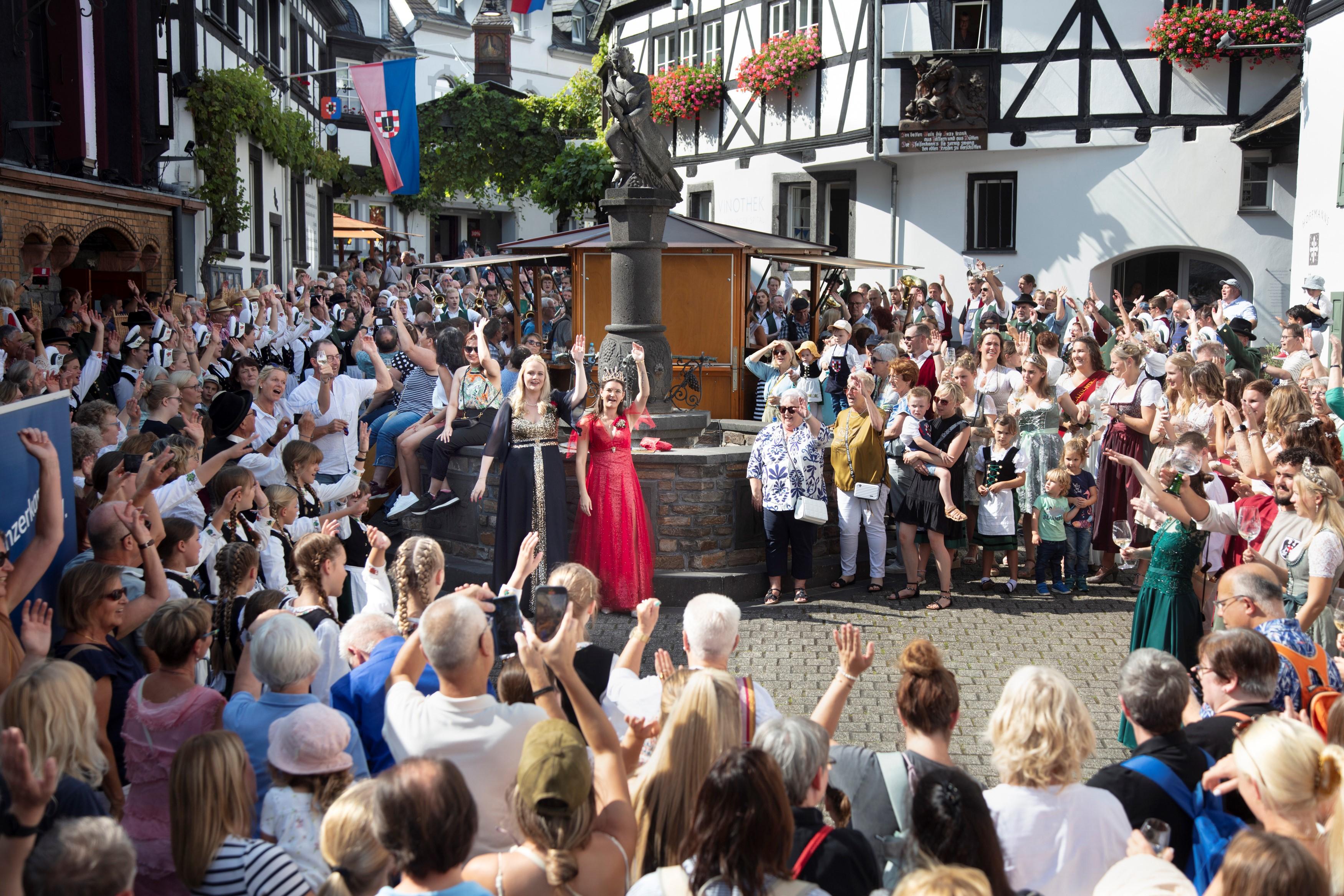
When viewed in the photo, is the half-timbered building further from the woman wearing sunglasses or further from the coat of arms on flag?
the woman wearing sunglasses

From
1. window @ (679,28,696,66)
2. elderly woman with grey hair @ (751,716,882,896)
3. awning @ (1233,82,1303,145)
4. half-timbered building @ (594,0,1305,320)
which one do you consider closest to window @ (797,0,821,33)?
half-timbered building @ (594,0,1305,320)

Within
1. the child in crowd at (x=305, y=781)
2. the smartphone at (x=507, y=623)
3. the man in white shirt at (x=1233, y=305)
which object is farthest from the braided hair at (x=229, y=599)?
the man in white shirt at (x=1233, y=305)

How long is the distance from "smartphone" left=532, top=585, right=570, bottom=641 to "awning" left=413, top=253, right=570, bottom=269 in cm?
1233

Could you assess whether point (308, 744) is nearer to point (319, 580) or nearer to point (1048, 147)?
point (319, 580)

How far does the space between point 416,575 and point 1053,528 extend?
5.61m

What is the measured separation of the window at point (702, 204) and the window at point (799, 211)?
2.21m

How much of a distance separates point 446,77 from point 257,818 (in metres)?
48.2

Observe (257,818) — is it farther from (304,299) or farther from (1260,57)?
(1260,57)

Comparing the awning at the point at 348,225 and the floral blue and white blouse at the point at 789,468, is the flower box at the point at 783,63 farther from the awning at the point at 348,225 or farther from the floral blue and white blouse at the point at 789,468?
the awning at the point at 348,225

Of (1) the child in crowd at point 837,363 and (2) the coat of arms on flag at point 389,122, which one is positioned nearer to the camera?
(1) the child in crowd at point 837,363

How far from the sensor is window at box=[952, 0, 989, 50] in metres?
19.3

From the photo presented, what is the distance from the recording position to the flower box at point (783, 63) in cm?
2125

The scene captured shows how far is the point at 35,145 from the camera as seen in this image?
44.3 ft

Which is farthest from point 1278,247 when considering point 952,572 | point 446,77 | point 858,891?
point 446,77
